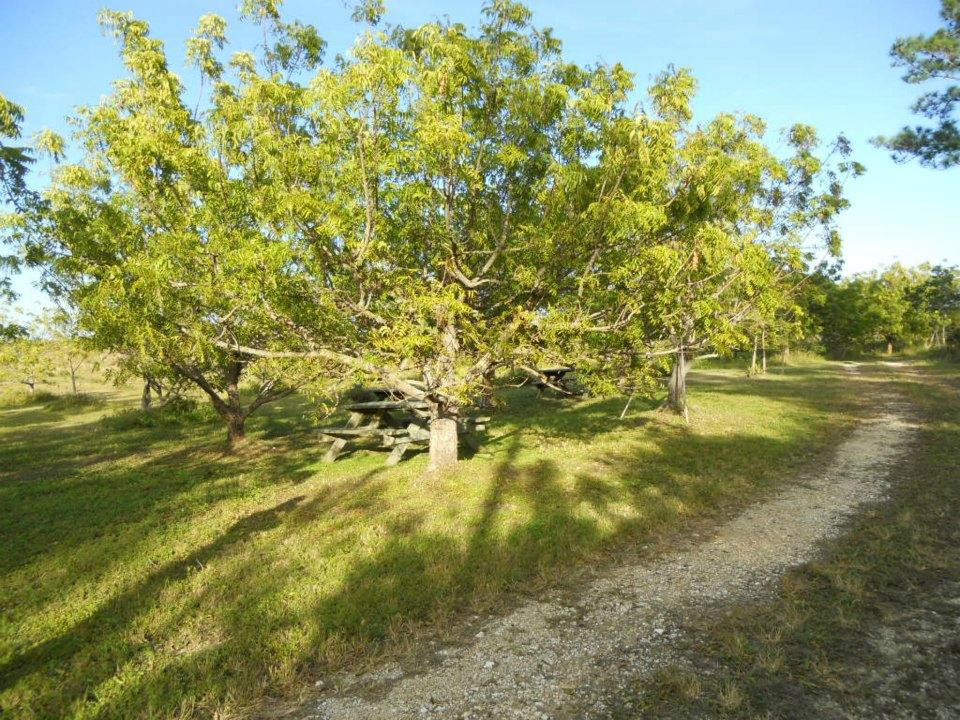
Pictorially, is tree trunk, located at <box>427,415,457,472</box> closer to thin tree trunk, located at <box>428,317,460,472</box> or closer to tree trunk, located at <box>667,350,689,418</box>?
thin tree trunk, located at <box>428,317,460,472</box>

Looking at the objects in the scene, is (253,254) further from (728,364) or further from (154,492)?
(728,364)

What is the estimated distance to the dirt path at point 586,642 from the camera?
4.46 meters

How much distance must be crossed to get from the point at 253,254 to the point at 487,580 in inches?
237

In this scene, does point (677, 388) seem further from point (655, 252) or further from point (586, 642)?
point (586, 642)

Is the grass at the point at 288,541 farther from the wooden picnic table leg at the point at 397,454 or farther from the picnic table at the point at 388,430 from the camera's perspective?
the picnic table at the point at 388,430

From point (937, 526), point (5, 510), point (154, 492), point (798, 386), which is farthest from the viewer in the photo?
point (798, 386)

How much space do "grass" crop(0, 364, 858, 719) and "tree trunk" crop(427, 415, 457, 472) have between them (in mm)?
440

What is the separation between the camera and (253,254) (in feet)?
27.9

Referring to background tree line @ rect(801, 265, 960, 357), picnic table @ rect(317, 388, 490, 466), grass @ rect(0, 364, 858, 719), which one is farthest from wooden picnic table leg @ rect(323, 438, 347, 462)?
background tree line @ rect(801, 265, 960, 357)

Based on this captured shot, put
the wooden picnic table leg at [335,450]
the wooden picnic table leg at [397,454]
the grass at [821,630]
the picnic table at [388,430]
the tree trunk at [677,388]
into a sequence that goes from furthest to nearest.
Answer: the tree trunk at [677,388], the wooden picnic table leg at [335,450], the picnic table at [388,430], the wooden picnic table leg at [397,454], the grass at [821,630]

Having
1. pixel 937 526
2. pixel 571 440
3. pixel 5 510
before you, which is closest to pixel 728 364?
pixel 571 440

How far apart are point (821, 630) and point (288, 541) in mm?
6988

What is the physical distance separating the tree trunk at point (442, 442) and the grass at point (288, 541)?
17.3 inches

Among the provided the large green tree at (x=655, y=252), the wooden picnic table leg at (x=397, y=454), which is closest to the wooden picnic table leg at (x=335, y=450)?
the wooden picnic table leg at (x=397, y=454)
